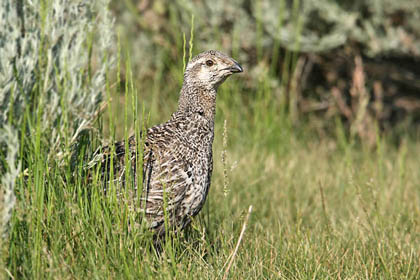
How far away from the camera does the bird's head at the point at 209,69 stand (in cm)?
371

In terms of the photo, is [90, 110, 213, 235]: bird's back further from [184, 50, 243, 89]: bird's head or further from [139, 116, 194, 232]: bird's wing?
[184, 50, 243, 89]: bird's head

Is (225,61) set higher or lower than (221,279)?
higher

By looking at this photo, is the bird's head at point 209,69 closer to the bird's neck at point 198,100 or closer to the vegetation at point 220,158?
the bird's neck at point 198,100

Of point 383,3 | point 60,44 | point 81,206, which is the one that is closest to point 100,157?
point 81,206

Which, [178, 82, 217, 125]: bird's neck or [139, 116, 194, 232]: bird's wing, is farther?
[178, 82, 217, 125]: bird's neck

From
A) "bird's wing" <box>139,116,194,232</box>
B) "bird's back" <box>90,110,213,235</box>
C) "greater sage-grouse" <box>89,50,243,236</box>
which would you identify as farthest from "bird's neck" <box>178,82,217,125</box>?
"bird's wing" <box>139,116,194,232</box>

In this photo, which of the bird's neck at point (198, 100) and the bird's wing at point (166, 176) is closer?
the bird's wing at point (166, 176)

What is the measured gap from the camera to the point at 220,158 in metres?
5.00

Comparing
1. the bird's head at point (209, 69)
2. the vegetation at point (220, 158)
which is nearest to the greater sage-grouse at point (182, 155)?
the bird's head at point (209, 69)

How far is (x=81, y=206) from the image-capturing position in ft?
9.55

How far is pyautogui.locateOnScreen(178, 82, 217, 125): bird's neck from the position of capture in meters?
3.65

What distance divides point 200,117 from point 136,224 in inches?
33.6

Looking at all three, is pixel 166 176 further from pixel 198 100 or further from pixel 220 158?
pixel 220 158

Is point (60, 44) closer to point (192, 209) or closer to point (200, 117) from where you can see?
point (200, 117)
